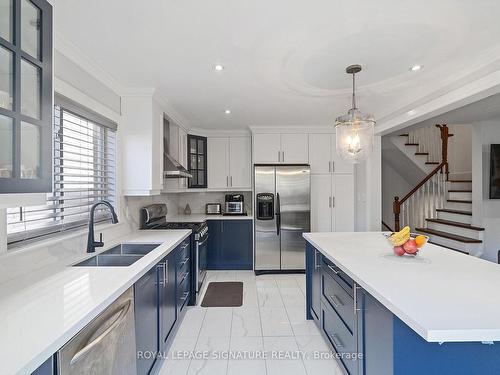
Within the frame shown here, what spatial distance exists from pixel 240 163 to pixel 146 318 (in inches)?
136

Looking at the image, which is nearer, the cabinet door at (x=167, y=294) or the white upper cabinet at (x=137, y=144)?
the cabinet door at (x=167, y=294)

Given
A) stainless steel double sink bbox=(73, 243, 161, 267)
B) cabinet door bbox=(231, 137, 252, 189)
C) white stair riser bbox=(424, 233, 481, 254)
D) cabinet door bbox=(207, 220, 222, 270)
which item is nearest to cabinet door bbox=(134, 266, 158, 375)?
stainless steel double sink bbox=(73, 243, 161, 267)

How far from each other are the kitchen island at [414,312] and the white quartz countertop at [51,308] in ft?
4.08

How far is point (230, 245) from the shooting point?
4598mm

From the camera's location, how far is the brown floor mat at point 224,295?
3316 mm

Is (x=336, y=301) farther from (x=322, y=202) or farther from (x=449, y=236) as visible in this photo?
(x=449, y=236)

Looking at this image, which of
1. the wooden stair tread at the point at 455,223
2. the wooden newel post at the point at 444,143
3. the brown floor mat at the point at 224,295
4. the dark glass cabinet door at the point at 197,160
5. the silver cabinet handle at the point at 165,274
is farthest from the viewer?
the wooden newel post at the point at 444,143

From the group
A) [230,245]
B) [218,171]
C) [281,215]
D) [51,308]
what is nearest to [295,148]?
[281,215]

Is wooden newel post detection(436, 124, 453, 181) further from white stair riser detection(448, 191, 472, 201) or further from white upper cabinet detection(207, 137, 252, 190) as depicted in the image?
white upper cabinet detection(207, 137, 252, 190)

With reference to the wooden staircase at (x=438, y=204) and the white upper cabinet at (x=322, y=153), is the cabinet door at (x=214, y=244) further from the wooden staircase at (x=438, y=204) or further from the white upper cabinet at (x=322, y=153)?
the wooden staircase at (x=438, y=204)

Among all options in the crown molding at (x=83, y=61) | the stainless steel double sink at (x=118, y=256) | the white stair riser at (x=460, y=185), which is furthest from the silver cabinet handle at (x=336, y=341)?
the white stair riser at (x=460, y=185)

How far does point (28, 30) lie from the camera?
118 centimetres

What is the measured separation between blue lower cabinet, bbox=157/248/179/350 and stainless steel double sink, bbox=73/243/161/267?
0.20m

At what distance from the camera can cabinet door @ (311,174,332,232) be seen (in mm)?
4633
